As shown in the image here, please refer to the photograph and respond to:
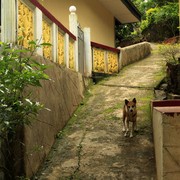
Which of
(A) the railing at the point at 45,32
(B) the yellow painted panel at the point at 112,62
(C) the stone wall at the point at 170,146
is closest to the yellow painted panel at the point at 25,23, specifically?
(A) the railing at the point at 45,32

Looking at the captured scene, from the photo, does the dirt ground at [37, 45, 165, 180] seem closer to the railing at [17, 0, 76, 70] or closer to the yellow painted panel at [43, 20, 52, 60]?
the railing at [17, 0, 76, 70]

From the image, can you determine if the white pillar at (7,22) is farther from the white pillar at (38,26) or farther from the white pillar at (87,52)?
the white pillar at (87,52)

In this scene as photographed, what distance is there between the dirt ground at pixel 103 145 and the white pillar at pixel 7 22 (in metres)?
2.52

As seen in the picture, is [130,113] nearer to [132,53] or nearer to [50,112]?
[50,112]

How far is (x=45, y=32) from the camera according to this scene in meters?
7.46

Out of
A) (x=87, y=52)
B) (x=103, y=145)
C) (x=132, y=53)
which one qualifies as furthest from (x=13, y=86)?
(x=132, y=53)

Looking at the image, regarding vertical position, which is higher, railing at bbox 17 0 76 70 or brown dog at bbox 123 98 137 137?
railing at bbox 17 0 76 70

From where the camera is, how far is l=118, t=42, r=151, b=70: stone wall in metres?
14.4

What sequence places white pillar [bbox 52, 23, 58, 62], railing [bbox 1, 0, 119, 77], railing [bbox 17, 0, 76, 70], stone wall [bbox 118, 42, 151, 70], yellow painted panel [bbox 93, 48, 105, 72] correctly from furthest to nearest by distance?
1. stone wall [bbox 118, 42, 151, 70]
2. yellow painted panel [bbox 93, 48, 105, 72]
3. white pillar [bbox 52, 23, 58, 62]
4. railing [bbox 17, 0, 76, 70]
5. railing [bbox 1, 0, 119, 77]

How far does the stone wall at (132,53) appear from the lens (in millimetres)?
14358

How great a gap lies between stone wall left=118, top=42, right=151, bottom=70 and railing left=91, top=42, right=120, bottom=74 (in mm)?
598

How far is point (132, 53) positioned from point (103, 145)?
9775 millimetres

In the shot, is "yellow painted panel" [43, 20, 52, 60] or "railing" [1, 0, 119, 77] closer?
"railing" [1, 0, 119, 77]

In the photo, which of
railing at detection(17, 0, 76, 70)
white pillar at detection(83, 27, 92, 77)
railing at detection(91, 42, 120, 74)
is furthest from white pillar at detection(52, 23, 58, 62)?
railing at detection(91, 42, 120, 74)
